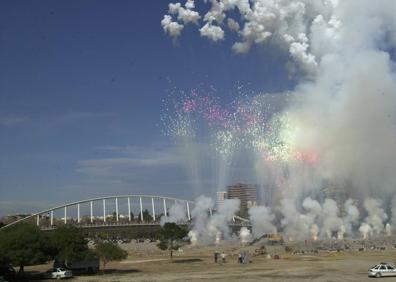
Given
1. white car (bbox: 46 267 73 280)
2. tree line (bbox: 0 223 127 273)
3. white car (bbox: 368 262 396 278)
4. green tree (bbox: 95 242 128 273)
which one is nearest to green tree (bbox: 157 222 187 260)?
tree line (bbox: 0 223 127 273)

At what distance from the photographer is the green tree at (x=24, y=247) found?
2820 inches

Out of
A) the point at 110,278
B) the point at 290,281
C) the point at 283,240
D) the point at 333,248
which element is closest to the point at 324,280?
the point at 290,281

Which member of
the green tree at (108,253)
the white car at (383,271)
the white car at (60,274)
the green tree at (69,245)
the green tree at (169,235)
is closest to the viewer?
the white car at (383,271)

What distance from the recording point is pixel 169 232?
119 metres

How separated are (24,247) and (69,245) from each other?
8.06m

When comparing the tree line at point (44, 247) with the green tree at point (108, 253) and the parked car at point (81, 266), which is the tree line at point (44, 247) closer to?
the green tree at point (108, 253)

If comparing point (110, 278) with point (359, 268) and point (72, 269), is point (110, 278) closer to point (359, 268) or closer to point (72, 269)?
point (72, 269)

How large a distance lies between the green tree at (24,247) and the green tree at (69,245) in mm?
1818

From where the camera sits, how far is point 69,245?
79250 mm

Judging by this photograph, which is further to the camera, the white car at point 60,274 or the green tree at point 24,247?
the white car at point 60,274

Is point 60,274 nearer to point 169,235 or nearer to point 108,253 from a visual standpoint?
point 108,253

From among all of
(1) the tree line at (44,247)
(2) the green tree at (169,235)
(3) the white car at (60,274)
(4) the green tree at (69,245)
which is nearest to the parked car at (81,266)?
(1) the tree line at (44,247)

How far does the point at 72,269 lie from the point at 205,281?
27.8m

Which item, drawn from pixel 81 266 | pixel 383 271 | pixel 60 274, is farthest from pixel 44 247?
pixel 383 271
